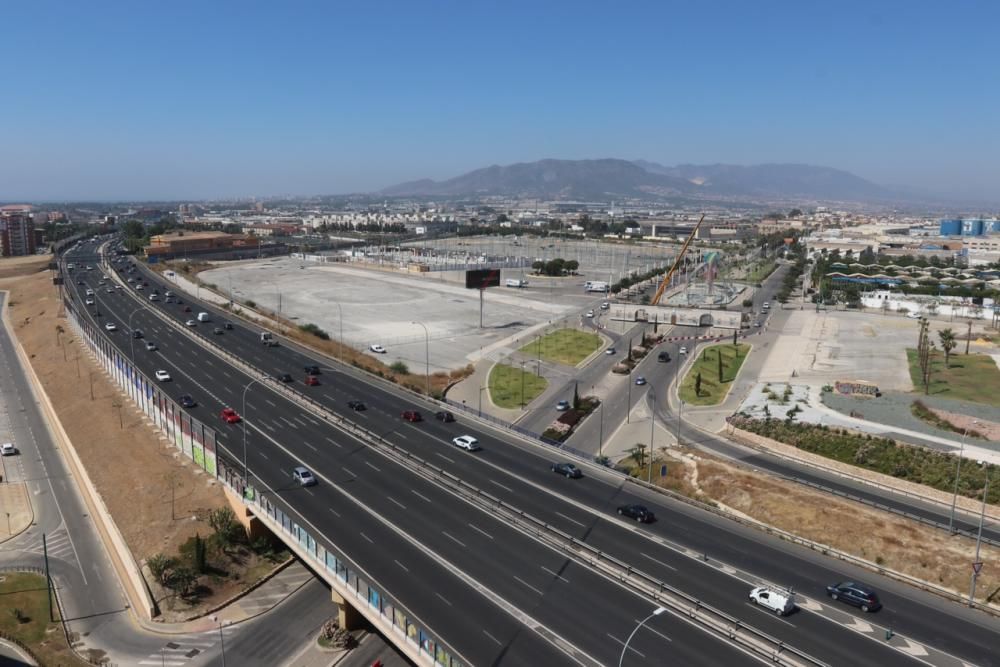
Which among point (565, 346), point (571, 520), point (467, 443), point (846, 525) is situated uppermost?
point (467, 443)

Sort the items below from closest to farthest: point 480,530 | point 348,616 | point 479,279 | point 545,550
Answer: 1. point 348,616
2. point 545,550
3. point 480,530
4. point 479,279

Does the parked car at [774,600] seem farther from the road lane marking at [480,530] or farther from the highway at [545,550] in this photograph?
the road lane marking at [480,530]

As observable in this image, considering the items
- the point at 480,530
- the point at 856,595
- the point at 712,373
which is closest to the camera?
the point at 856,595

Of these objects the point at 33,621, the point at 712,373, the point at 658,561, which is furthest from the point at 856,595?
the point at 712,373

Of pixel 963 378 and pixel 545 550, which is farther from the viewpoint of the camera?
pixel 963 378

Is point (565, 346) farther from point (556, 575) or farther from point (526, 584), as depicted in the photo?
point (526, 584)

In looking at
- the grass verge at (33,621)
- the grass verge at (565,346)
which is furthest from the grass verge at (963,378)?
the grass verge at (33,621)
